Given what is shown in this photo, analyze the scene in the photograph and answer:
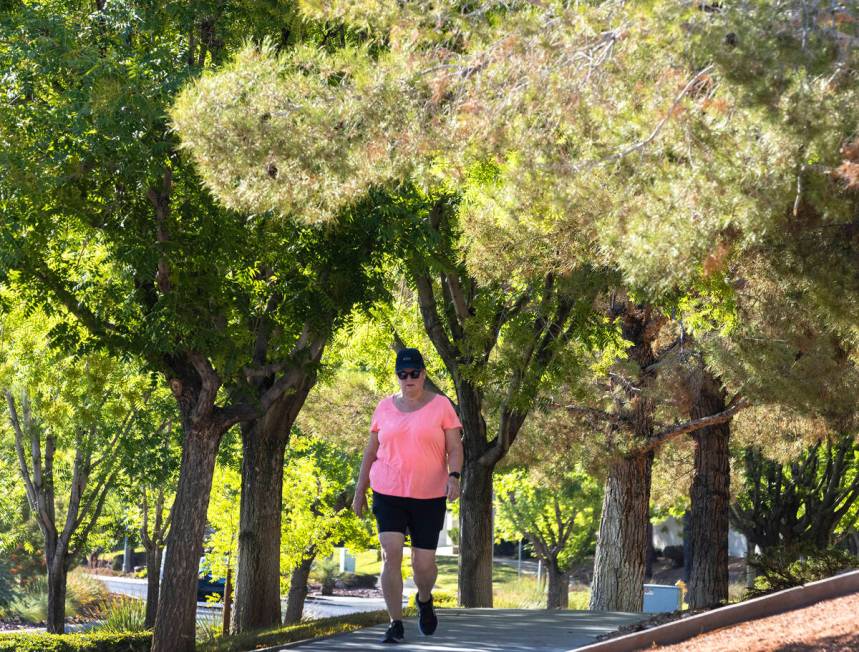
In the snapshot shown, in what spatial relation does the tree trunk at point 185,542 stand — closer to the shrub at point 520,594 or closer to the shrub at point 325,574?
the shrub at point 520,594

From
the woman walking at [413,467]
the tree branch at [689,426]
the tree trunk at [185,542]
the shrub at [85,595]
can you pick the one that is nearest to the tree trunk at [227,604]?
the shrub at [85,595]

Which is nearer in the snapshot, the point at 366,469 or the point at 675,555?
the point at 366,469

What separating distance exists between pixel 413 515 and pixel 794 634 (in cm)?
265

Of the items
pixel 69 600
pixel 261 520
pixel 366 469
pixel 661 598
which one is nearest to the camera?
pixel 366 469

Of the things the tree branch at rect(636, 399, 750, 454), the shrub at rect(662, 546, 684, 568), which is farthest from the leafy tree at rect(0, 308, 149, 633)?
the shrub at rect(662, 546, 684, 568)

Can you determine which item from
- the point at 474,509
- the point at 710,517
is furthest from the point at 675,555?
the point at 474,509

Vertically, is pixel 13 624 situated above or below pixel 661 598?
below

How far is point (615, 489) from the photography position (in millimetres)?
18188

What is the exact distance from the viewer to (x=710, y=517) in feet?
63.6

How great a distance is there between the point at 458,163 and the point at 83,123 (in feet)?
12.5

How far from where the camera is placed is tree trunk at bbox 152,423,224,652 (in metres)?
11.7

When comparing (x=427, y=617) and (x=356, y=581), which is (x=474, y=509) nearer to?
(x=427, y=617)

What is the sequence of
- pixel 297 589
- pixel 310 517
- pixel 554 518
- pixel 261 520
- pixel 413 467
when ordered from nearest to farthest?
1. pixel 413 467
2. pixel 261 520
3. pixel 310 517
4. pixel 297 589
5. pixel 554 518

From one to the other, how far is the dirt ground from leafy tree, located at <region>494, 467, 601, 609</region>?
3015cm
